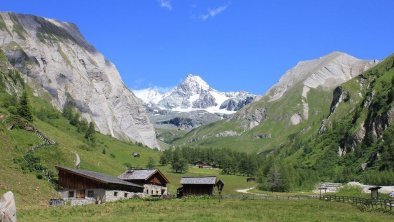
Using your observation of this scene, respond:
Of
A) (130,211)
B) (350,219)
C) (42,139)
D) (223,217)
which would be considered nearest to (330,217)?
(350,219)

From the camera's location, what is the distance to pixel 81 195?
3140 inches

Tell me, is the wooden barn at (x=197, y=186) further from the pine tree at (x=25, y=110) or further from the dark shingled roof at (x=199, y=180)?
the pine tree at (x=25, y=110)

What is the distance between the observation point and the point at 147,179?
9538 centimetres

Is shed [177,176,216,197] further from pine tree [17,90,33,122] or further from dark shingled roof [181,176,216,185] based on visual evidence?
pine tree [17,90,33,122]

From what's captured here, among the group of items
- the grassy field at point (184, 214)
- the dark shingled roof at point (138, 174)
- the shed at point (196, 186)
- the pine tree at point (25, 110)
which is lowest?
the grassy field at point (184, 214)

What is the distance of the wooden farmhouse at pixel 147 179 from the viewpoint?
3755 inches

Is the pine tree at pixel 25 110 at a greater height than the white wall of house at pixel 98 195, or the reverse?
the pine tree at pixel 25 110

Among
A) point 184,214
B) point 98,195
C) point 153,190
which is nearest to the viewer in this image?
point 184,214

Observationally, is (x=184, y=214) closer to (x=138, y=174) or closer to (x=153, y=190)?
(x=138, y=174)

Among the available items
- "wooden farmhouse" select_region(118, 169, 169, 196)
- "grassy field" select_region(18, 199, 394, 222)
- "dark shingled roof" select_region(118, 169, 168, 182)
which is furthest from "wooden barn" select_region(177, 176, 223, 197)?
"grassy field" select_region(18, 199, 394, 222)

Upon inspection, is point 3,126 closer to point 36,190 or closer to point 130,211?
point 36,190

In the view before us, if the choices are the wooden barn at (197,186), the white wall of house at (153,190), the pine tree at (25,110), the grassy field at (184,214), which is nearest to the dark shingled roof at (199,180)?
the wooden barn at (197,186)

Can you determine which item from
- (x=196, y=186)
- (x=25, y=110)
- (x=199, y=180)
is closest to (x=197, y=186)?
(x=196, y=186)

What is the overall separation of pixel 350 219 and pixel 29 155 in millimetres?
57627
